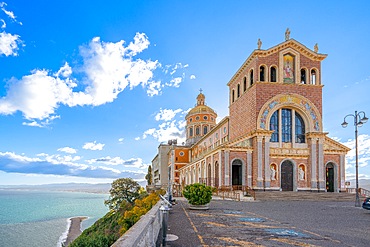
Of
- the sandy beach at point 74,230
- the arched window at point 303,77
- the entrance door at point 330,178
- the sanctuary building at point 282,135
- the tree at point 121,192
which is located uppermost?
the arched window at point 303,77

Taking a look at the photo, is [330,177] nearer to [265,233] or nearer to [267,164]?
[267,164]

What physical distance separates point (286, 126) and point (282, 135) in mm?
995

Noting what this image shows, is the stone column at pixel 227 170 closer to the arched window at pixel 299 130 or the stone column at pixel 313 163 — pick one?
the arched window at pixel 299 130

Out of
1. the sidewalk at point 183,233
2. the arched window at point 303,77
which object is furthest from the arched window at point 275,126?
the sidewalk at point 183,233

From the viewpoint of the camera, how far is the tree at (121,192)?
44919 mm

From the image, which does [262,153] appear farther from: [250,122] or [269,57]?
[269,57]

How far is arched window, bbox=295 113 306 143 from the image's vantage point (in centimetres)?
3378

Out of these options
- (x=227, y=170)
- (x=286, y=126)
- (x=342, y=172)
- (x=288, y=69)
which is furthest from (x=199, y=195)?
(x=342, y=172)

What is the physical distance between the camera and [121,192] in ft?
149

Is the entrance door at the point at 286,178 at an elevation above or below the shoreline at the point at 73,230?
above

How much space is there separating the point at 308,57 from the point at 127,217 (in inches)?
958

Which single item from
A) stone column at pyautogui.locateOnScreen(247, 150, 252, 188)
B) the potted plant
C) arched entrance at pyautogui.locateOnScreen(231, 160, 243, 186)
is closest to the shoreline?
arched entrance at pyautogui.locateOnScreen(231, 160, 243, 186)

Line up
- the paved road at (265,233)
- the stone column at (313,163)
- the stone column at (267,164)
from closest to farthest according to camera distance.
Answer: the paved road at (265,233)
the stone column at (267,164)
the stone column at (313,163)

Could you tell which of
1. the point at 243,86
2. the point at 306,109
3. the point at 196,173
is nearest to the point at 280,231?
the point at 306,109
